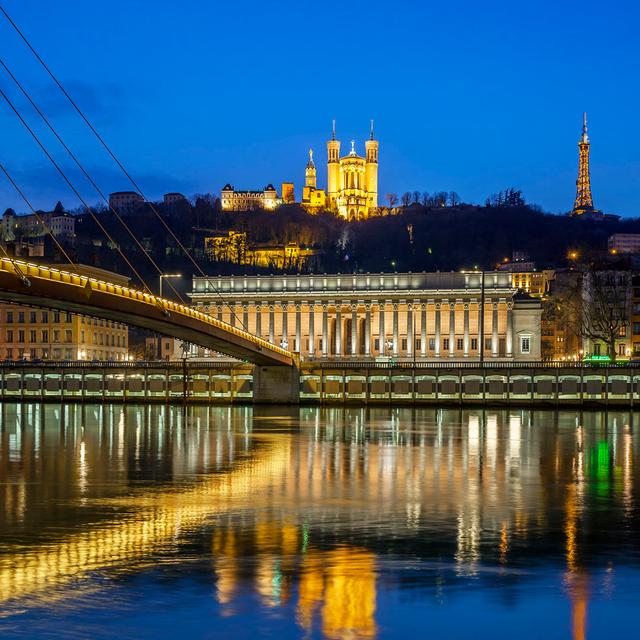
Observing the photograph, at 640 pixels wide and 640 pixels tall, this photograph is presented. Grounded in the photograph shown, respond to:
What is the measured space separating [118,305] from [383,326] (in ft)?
350

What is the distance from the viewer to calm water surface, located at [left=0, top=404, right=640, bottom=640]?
57.0ft

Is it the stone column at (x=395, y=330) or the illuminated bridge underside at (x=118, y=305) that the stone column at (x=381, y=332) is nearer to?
the stone column at (x=395, y=330)

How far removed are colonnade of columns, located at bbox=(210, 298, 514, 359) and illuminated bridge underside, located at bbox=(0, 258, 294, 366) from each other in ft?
246

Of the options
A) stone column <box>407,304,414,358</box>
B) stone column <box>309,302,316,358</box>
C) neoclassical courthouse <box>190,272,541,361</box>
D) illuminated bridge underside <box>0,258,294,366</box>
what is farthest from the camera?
stone column <box>309,302,316,358</box>

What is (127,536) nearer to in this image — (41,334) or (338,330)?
(41,334)

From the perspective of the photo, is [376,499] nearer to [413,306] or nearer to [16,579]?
[16,579]

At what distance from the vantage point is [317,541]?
78.1 feet

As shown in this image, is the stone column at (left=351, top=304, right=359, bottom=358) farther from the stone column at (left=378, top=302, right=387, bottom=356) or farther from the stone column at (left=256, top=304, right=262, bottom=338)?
the stone column at (left=256, top=304, right=262, bottom=338)

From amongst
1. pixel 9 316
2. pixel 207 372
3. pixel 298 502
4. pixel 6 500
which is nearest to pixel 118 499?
pixel 6 500

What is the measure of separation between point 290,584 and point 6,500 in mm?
13319

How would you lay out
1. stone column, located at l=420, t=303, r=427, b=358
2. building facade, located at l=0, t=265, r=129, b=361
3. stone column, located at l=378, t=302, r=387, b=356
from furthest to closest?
stone column, located at l=378, t=302, r=387, b=356
stone column, located at l=420, t=303, r=427, b=358
building facade, located at l=0, t=265, r=129, b=361

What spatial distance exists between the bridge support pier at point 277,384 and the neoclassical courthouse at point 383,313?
209 feet

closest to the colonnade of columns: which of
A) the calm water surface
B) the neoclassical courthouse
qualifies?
the neoclassical courthouse

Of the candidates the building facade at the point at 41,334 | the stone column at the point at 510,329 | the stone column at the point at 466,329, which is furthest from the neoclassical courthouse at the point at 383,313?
the building facade at the point at 41,334
